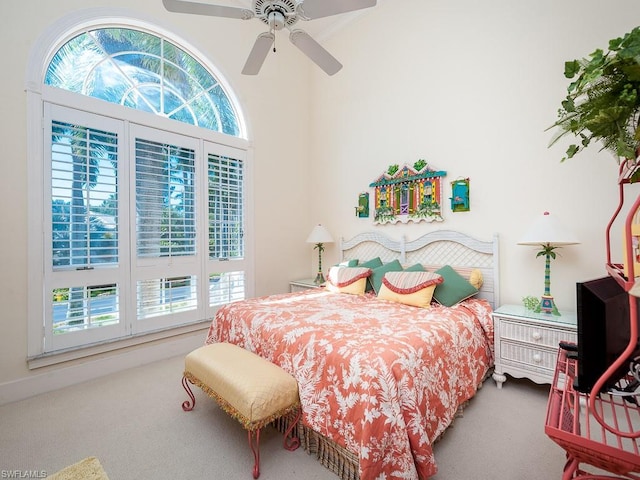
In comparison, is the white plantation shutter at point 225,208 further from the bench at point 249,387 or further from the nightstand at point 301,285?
the bench at point 249,387

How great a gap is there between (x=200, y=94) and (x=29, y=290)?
268 cm

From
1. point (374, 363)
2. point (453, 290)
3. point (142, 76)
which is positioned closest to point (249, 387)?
point (374, 363)

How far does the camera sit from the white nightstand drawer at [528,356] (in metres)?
2.30

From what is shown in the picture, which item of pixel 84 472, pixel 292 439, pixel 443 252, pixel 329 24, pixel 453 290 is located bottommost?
pixel 292 439

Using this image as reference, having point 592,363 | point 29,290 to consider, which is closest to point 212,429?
point 29,290

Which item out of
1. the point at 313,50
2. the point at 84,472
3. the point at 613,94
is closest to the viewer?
the point at 613,94

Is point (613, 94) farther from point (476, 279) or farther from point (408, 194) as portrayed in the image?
point (408, 194)

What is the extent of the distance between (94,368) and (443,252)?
147 inches

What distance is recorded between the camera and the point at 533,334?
7.75 ft

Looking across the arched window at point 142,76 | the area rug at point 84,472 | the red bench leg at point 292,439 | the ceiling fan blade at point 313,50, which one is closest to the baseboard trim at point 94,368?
the area rug at point 84,472

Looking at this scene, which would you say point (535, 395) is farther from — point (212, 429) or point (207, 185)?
point (207, 185)

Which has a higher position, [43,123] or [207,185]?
[43,123]

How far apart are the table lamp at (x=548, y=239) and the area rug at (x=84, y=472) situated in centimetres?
314

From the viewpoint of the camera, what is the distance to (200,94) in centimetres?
369
